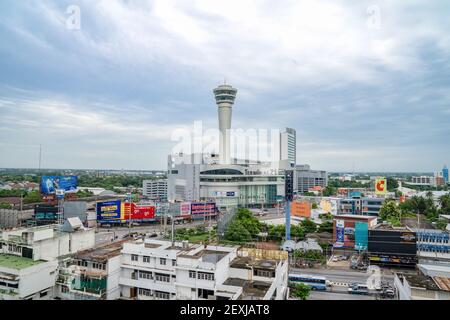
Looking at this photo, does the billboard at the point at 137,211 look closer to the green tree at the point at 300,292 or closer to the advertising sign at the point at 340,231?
the advertising sign at the point at 340,231

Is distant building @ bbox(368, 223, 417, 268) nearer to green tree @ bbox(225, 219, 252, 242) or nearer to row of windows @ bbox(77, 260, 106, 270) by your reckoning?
green tree @ bbox(225, 219, 252, 242)

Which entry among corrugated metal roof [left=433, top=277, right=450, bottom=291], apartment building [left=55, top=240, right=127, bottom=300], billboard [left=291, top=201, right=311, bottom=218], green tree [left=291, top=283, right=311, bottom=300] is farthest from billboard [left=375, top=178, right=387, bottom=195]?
apartment building [left=55, top=240, right=127, bottom=300]

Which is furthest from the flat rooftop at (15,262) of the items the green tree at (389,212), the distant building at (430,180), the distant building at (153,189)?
the distant building at (430,180)

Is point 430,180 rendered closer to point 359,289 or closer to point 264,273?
point 359,289

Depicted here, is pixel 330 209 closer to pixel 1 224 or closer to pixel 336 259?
pixel 336 259

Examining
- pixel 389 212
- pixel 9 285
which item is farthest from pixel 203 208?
pixel 9 285
